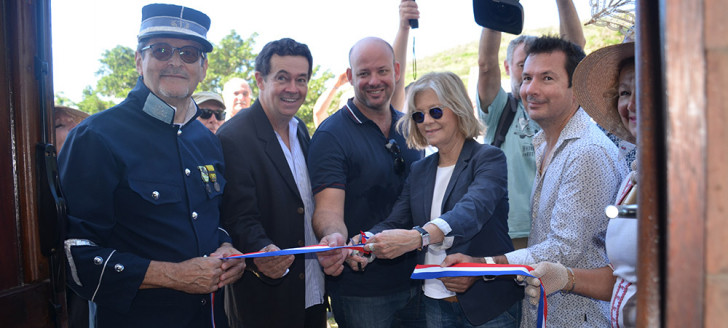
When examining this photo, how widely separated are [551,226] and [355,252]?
3.83 ft

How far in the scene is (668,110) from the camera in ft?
2.51

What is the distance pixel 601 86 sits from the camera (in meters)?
2.49

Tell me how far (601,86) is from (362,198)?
1681mm

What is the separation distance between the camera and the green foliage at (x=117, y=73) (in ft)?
90.5

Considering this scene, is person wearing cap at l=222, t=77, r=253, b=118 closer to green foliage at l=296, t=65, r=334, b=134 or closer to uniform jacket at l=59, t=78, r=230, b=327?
uniform jacket at l=59, t=78, r=230, b=327

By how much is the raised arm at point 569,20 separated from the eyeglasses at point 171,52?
3.09 metres

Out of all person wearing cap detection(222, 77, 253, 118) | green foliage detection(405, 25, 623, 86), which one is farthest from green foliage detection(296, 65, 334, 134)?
green foliage detection(405, 25, 623, 86)

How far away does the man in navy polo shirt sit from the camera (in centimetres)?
341

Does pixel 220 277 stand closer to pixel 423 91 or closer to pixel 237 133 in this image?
pixel 237 133

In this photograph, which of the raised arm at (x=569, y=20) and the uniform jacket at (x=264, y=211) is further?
the raised arm at (x=569, y=20)

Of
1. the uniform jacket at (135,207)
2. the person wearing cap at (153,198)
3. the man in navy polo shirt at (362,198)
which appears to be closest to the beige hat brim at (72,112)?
the person wearing cap at (153,198)

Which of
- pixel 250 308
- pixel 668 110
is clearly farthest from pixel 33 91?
pixel 250 308

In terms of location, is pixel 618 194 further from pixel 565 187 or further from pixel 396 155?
pixel 396 155

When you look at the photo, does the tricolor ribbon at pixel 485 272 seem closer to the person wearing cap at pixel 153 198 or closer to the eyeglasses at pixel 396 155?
the person wearing cap at pixel 153 198
